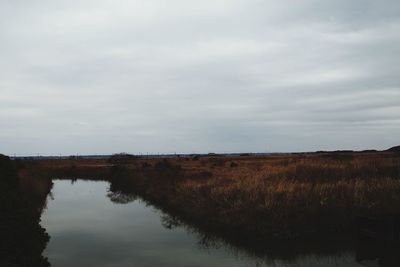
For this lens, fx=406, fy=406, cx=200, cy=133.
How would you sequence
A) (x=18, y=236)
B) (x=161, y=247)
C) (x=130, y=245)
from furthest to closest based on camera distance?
(x=130, y=245), (x=161, y=247), (x=18, y=236)

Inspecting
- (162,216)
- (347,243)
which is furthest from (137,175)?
(347,243)

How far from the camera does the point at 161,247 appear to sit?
2119 centimetres

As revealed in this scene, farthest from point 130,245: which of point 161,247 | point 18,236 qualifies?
point 18,236

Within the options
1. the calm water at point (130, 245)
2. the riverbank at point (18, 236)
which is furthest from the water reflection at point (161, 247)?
the riverbank at point (18, 236)

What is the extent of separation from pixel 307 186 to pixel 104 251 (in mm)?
12589

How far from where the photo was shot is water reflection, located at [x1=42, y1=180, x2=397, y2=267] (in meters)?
18.1

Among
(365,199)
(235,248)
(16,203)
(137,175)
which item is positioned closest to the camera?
(16,203)

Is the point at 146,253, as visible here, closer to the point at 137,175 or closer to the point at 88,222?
the point at 88,222

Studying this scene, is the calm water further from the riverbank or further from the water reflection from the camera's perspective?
the riverbank

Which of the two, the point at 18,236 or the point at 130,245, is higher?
the point at 18,236

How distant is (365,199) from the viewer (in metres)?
23.5

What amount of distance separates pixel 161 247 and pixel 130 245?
1762 mm

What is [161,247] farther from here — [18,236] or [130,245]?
[18,236]

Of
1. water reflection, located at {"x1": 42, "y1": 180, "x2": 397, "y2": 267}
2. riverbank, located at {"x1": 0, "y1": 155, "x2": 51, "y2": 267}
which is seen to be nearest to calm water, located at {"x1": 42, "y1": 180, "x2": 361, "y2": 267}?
water reflection, located at {"x1": 42, "y1": 180, "x2": 397, "y2": 267}
